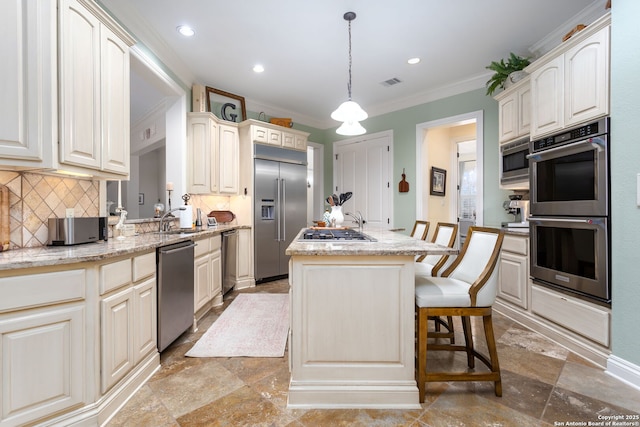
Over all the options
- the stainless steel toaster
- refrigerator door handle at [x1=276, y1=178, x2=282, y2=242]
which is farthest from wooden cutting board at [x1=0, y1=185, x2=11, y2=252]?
refrigerator door handle at [x1=276, y1=178, x2=282, y2=242]

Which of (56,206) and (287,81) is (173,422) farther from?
(287,81)

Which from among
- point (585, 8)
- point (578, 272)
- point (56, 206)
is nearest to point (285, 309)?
point (56, 206)

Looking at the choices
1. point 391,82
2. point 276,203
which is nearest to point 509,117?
point 391,82

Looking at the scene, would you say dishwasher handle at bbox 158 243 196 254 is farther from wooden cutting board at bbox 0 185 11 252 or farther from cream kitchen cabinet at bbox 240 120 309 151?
cream kitchen cabinet at bbox 240 120 309 151

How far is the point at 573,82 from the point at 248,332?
3397mm

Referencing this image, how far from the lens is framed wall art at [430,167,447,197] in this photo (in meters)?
4.96

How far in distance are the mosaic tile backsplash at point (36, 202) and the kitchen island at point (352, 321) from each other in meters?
1.67

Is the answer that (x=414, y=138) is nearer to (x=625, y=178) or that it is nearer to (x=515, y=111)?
(x=515, y=111)

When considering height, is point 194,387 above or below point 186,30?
below

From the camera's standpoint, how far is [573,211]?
2213 millimetres

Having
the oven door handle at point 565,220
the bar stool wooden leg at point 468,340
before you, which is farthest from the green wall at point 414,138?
the bar stool wooden leg at point 468,340

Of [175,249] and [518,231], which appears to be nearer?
[175,249]

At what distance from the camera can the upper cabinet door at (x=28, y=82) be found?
4.58 ft

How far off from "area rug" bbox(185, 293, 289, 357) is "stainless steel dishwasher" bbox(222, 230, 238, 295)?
0.88ft
